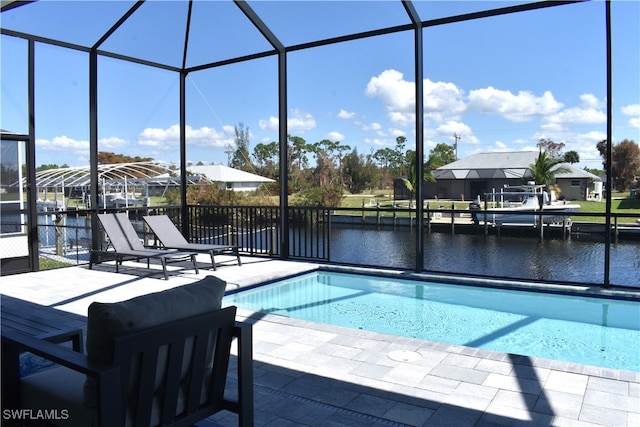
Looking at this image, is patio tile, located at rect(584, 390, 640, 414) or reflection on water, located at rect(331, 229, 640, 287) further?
reflection on water, located at rect(331, 229, 640, 287)

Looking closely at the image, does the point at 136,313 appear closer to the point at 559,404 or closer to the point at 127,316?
the point at 127,316

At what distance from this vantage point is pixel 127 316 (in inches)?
66.0

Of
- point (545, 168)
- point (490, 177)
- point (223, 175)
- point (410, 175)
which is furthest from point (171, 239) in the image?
point (545, 168)

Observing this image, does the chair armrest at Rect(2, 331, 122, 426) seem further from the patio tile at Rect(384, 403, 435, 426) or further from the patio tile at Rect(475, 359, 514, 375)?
the patio tile at Rect(475, 359, 514, 375)

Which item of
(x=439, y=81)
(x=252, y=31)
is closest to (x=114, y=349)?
(x=252, y=31)

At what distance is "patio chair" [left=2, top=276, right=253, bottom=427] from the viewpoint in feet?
5.40

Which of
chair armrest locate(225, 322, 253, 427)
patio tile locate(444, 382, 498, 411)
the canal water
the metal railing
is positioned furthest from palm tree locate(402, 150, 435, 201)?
chair armrest locate(225, 322, 253, 427)

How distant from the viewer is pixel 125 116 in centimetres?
2245

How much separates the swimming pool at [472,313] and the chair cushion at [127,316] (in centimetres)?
299

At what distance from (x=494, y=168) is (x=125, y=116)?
1878 centimetres

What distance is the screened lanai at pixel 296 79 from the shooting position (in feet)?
20.3

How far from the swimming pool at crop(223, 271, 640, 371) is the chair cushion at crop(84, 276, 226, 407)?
2994 mm

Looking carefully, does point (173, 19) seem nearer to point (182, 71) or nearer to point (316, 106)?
point (182, 71)

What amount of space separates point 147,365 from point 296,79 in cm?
2775
